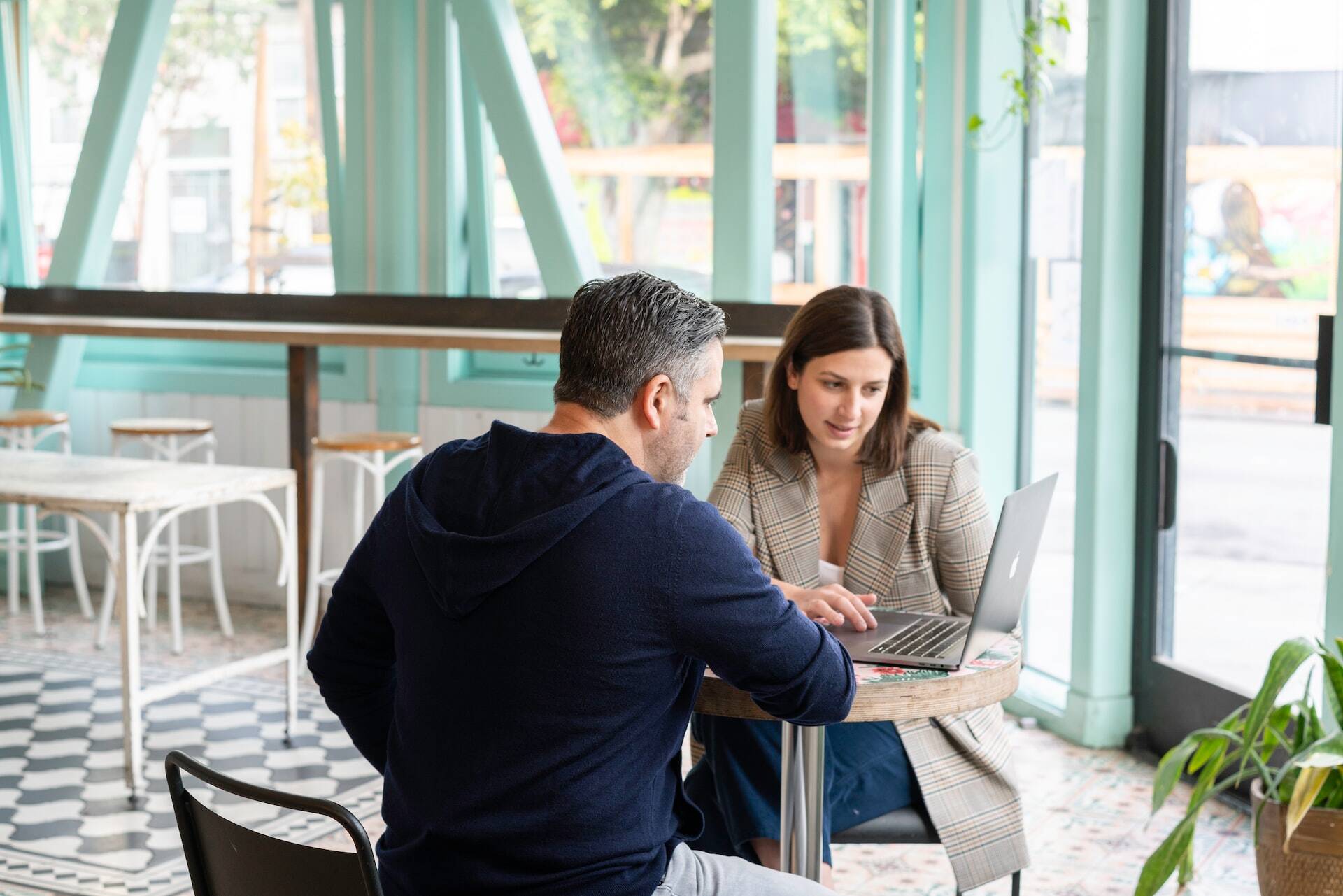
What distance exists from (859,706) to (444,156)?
4279 millimetres

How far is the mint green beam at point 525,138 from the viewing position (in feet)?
17.7

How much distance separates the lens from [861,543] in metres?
2.79

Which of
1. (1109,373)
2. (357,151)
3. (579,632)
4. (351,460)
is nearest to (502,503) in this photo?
(579,632)

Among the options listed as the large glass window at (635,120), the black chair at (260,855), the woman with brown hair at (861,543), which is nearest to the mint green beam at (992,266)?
the large glass window at (635,120)

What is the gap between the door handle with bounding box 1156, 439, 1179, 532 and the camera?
4141 mm

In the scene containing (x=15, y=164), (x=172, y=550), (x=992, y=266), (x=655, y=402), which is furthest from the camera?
(x=15, y=164)

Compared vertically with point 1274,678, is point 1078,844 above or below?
below

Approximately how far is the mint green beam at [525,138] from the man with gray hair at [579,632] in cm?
360

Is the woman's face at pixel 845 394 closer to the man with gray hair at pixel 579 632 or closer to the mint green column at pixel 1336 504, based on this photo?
the man with gray hair at pixel 579 632

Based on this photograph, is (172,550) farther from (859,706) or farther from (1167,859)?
(859,706)

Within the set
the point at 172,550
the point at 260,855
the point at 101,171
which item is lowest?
the point at 172,550

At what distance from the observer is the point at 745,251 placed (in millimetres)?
5066

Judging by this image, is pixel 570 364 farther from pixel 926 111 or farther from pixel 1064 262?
pixel 926 111

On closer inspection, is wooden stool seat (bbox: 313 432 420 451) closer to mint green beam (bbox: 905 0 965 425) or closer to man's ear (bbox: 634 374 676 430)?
mint green beam (bbox: 905 0 965 425)
